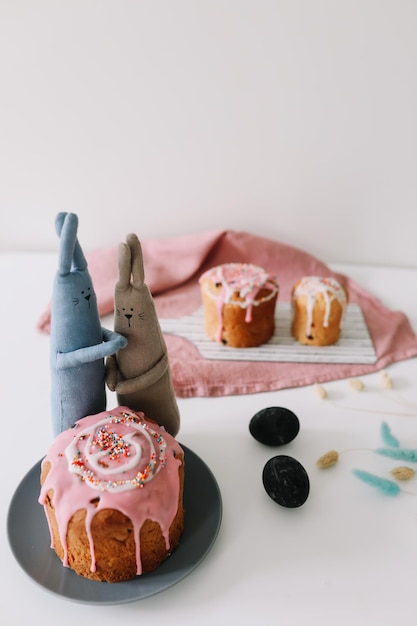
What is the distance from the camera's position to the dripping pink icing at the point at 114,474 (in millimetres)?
761

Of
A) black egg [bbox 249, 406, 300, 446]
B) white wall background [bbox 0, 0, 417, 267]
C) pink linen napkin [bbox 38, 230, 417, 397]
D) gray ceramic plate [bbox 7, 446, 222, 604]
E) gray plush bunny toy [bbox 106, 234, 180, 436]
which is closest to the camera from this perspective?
gray ceramic plate [bbox 7, 446, 222, 604]

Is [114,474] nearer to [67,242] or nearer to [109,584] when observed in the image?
[109,584]

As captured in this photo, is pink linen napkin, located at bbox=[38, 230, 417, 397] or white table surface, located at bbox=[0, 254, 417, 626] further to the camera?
pink linen napkin, located at bbox=[38, 230, 417, 397]

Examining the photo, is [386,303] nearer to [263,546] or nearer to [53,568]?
[263,546]


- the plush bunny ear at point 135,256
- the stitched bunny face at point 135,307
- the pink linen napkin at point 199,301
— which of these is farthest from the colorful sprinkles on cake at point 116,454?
the pink linen napkin at point 199,301

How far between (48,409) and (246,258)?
750 millimetres

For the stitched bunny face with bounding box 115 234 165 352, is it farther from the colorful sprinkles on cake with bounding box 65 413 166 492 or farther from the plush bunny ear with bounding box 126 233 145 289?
the colorful sprinkles on cake with bounding box 65 413 166 492

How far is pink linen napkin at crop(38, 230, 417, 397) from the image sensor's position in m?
1.22

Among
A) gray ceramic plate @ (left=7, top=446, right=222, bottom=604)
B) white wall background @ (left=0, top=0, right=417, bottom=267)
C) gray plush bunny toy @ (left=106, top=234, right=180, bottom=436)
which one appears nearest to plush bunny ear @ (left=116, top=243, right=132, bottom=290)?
gray plush bunny toy @ (left=106, top=234, right=180, bottom=436)

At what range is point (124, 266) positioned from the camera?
0.85 meters

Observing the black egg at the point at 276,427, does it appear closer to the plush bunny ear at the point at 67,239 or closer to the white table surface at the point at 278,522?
the white table surface at the point at 278,522

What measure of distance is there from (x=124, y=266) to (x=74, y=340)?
133mm

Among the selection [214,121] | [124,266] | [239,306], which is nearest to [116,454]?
[124,266]

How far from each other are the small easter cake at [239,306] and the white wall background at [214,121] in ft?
1.26
